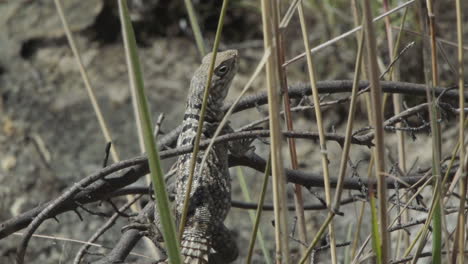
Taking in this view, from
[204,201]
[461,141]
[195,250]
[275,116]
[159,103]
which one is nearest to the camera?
[275,116]

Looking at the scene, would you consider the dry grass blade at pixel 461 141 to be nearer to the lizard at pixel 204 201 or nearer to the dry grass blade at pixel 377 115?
the dry grass blade at pixel 377 115

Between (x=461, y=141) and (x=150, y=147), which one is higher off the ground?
(x=461, y=141)

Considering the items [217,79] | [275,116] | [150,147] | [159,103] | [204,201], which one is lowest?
[150,147]

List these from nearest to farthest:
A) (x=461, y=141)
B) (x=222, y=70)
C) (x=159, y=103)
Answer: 1. (x=461, y=141)
2. (x=222, y=70)
3. (x=159, y=103)

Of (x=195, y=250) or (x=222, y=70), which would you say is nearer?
(x=195, y=250)

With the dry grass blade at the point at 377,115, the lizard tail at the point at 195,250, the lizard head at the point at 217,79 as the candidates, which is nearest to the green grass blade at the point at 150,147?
the dry grass blade at the point at 377,115

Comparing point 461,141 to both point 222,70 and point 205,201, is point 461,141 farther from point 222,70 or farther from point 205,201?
point 222,70

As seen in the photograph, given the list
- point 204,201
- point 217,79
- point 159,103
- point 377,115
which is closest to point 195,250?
point 204,201
